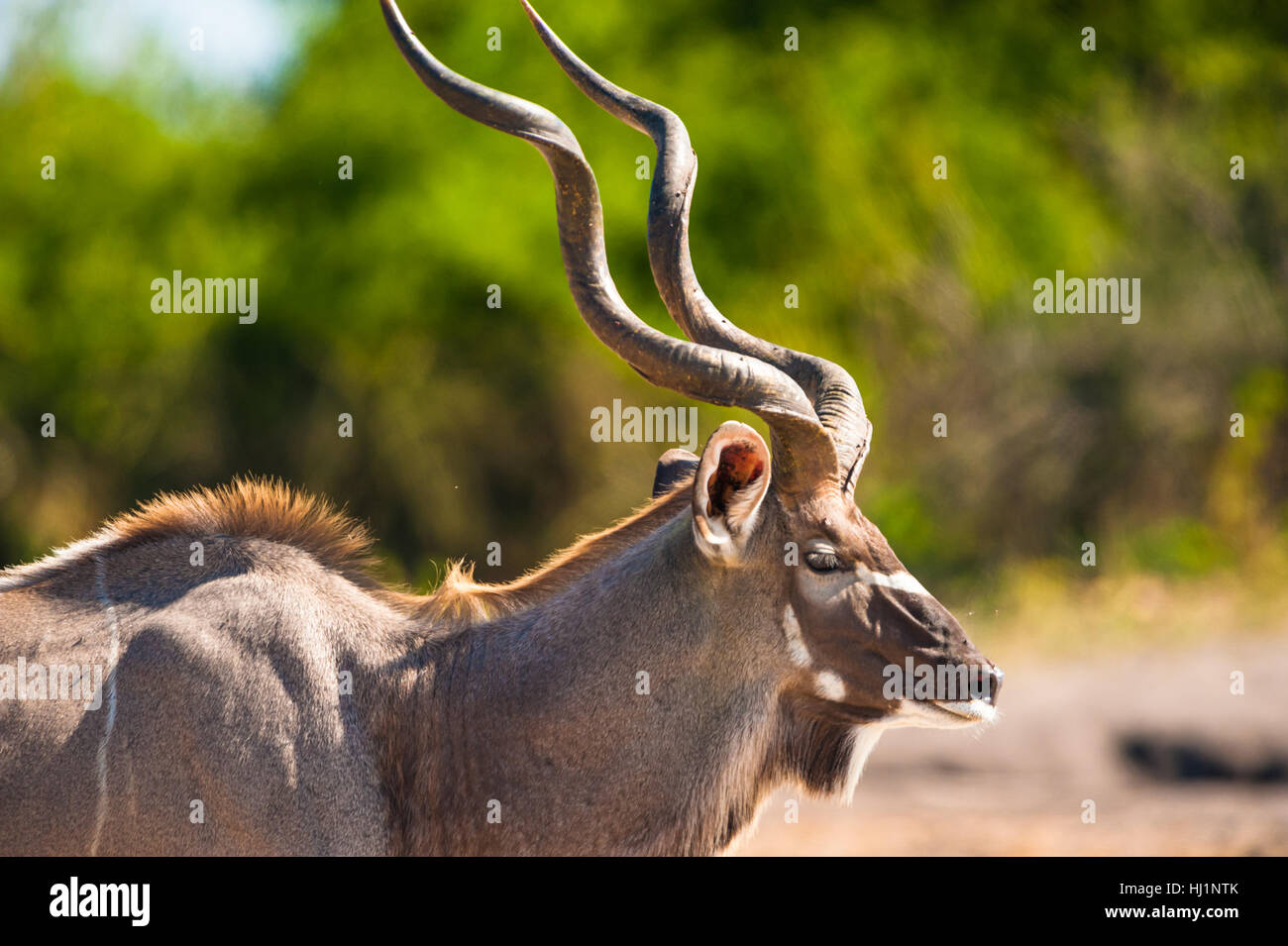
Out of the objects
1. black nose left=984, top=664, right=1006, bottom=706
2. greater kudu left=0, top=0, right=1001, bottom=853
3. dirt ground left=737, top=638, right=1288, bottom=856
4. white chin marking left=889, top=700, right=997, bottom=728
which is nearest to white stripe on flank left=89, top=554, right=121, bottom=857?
greater kudu left=0, top=0, right=1001, bottom=853

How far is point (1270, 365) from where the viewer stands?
56.0 ft

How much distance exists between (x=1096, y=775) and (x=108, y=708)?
8844mm

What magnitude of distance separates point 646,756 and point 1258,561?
505 inches

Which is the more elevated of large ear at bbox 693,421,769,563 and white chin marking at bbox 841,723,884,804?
large ear at bbox 693,421,769,563

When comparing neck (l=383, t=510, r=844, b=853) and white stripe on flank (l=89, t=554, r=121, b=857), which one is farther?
neck (l=383, t=510, r=844, b=853)

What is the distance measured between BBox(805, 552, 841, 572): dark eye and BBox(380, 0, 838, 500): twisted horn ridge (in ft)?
0.68

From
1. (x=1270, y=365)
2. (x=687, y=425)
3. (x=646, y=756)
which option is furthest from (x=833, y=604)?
(x=1270, y=365)

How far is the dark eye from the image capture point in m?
4.54

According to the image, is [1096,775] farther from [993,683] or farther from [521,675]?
[521,675]

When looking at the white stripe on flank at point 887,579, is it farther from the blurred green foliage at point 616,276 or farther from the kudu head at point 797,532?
the blurred green foliage at point 616,276

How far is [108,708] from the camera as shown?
4426 millimetres

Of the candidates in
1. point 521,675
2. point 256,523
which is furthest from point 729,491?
point 256,523

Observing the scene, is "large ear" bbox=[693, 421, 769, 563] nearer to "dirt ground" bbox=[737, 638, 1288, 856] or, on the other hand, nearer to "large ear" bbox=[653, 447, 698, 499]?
"large ear" bbox=[653, 447, 698, 499]
